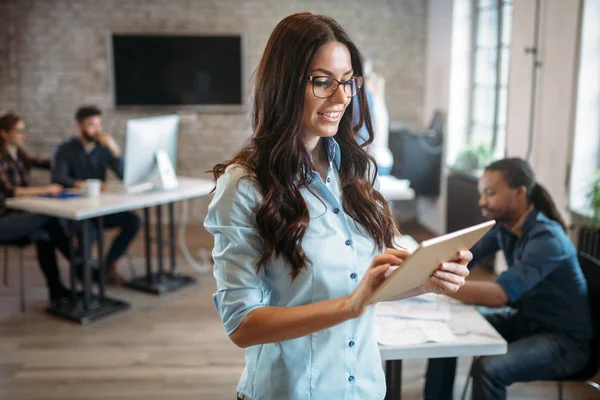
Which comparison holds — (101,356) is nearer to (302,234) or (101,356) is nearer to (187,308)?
(187,308)

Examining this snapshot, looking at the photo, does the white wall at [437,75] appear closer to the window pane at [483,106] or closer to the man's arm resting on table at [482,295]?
the window pane at [483,106]

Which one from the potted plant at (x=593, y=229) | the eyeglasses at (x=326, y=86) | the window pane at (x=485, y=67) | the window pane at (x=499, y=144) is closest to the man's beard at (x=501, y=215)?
the potted plant at (x=593, y=229)

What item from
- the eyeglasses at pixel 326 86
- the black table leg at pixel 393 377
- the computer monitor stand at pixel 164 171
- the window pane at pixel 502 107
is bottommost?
the black table leg at pixel 393 377

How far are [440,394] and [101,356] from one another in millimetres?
1846

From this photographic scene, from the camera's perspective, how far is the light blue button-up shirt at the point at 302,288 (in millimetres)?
1300

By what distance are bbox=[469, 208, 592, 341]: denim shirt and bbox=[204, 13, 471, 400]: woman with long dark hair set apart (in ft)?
3.72

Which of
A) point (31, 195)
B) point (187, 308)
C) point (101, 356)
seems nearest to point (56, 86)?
point (31, 195)

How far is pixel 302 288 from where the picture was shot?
1335 millimetres

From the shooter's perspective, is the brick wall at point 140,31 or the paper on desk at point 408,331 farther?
the brick wall at point 140,31

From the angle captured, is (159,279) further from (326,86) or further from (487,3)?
(326,86)

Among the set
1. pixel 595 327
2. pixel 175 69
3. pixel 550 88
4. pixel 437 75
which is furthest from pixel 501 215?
pixel 175 69

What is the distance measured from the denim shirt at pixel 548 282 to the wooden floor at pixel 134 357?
31.8 inches

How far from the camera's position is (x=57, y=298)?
14.6 ft

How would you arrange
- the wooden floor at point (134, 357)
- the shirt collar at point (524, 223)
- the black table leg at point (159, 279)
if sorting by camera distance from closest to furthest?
the shirt collar at point (524, 223), the wooden floor at point (134, 357), the black table leg at point (159, 279)
